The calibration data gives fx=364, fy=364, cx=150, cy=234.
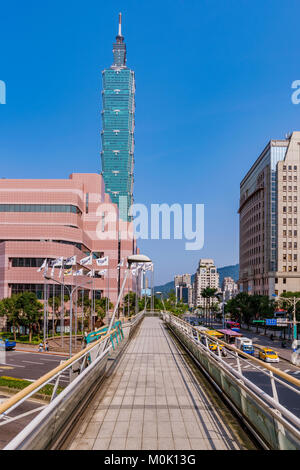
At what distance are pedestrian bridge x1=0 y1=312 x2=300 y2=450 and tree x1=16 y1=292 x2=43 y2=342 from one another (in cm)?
4927

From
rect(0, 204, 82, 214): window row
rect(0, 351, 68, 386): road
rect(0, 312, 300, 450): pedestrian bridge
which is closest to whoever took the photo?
rect(0, 312, 300, 450): pedestrian bridge

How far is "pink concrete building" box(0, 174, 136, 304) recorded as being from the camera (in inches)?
2650

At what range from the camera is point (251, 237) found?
129 metres

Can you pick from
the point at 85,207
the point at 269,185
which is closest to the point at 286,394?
the point at 85,207

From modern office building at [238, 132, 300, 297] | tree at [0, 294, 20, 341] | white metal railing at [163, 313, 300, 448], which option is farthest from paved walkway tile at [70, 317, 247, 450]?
modern office building at [238, 132, 300, 297]

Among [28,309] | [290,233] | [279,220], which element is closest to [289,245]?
[290,233]

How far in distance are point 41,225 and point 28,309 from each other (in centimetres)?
→ 2267

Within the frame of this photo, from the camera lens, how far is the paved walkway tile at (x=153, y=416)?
5578 mm

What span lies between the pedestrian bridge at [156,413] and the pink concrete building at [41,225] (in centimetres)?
5124

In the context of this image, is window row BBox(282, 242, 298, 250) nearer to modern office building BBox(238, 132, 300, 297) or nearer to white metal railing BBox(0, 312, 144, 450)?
modern office building BBox(238, 132, 300, 297)

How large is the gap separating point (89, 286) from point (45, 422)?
75.4 m

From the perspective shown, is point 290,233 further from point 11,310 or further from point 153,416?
point 153,416

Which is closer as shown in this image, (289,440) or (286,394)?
(289,440)
